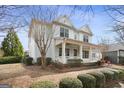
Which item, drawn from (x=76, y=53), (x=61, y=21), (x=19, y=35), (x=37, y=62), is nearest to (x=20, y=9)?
(x=19, y=35)

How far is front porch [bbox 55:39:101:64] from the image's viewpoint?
3616 millimetres

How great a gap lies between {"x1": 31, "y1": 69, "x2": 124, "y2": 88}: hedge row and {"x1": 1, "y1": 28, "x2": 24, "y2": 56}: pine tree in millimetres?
641

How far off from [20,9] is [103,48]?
5.26 ft

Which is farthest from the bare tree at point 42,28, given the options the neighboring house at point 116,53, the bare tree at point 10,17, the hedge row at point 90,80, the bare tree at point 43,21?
the neighboring house at point 116,53

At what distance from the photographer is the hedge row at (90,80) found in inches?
136

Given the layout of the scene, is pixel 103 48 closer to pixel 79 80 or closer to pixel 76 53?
pixel 76 53

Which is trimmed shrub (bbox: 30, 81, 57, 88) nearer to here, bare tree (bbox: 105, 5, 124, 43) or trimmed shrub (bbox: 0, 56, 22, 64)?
trimmed shrub (bbox: 0, 56, 22, 64)

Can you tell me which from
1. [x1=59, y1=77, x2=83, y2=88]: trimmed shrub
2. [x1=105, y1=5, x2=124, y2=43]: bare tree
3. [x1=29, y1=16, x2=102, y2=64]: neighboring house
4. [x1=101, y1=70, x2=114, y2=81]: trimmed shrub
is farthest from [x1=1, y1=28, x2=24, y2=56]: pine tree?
[x1=105, y1=5, x2=124, y2=43]: bare tree

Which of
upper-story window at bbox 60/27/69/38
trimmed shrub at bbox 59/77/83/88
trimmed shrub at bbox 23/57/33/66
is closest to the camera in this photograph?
trimmed shrub at bbox 59/77/83/88

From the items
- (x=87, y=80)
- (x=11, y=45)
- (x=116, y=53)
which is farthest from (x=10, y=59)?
(x=116, y=53)

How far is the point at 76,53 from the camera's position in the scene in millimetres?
3688

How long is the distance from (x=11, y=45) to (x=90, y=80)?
149 cm
